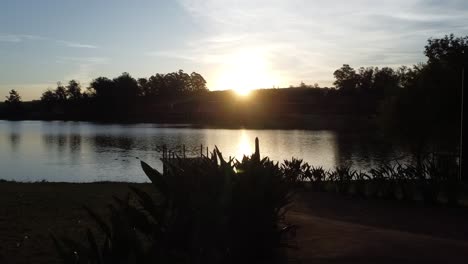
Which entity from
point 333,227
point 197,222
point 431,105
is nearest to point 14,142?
point 431,105

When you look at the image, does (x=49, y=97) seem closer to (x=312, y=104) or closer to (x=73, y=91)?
(x=73, y=91)

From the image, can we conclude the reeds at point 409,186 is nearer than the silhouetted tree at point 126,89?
Yes

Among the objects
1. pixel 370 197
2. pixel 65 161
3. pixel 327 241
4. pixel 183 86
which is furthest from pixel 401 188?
pixel 183 86

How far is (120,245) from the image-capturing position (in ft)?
10.1

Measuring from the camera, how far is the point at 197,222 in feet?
12.2

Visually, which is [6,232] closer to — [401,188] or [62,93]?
[401,188]

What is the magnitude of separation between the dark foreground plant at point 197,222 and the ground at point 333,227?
58 centimetres

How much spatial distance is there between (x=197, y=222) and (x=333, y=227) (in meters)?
3.54

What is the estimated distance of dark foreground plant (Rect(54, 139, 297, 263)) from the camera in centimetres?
309

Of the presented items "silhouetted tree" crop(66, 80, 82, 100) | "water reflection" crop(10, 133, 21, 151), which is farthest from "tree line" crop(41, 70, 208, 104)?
"water reflection" crop(10, 133, 21, 151)

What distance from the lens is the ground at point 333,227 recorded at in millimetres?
5004

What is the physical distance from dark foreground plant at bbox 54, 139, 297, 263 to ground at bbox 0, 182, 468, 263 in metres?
0.58

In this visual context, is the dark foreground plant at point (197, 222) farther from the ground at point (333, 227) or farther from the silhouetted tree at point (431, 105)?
the silhouetted tree at point (431, 105)

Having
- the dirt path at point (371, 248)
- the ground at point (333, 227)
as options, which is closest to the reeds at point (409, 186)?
the ground at point (333, 227)
